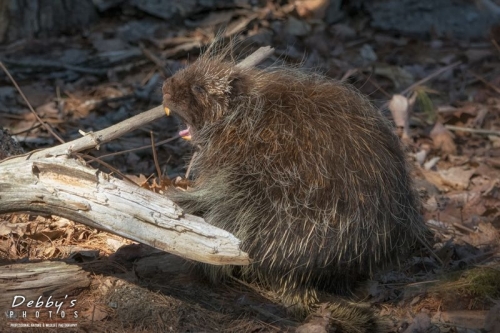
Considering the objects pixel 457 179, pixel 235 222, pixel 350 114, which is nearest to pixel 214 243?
pixel 235 222

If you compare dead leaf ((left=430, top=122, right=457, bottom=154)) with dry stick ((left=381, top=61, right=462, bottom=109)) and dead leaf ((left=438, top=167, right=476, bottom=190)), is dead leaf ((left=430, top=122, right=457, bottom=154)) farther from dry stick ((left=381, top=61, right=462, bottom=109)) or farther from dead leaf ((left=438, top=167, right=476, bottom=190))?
dry stick ((left=381, top=61, right=462, bottom=109))

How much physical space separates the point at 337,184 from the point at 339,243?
0.32m

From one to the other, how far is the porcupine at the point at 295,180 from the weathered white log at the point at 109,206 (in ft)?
1.46

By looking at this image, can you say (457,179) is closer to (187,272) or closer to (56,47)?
(187,272)

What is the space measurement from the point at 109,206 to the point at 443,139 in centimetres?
476

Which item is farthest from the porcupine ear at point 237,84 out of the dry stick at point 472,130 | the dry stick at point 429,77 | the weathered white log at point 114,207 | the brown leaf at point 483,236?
the dry stick at point 472,130

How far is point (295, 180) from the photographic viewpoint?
403 centimetres

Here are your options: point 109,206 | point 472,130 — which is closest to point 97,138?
point 109,206

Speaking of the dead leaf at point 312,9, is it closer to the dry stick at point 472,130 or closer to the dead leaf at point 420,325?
the dry stick at point 472,130

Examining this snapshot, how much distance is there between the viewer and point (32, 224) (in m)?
4.59

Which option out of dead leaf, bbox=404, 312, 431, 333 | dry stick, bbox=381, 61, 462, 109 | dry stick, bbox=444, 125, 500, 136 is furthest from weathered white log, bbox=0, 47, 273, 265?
dry stick, bbox=444, 125, 500, 136

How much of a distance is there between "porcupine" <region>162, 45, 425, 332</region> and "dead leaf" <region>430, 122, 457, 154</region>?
3234 mm

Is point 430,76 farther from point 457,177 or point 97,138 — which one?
point 97,138

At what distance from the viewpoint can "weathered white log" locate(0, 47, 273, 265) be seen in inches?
141
